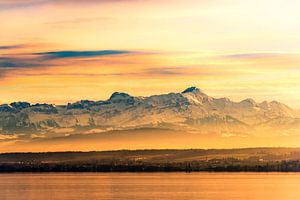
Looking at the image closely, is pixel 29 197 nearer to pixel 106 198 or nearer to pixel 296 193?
pixel 106 198

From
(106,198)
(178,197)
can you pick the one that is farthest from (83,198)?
(178,197)

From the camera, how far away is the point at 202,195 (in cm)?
17725

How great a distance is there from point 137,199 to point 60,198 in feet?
60.3

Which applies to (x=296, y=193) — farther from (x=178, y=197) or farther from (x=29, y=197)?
(x=29, y=197)

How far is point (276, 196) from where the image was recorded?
6732 inches

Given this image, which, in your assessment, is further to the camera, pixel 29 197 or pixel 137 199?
pixel 29 197

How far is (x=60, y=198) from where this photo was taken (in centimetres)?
17200

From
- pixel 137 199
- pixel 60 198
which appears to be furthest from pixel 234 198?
pixel 60 198

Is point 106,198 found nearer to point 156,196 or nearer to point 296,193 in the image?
point 156,196

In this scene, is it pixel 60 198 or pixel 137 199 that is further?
pixel 60 198

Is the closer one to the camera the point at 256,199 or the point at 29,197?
the point at 256,199

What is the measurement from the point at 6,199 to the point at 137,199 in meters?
24.8

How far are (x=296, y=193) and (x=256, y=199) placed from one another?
1965cm

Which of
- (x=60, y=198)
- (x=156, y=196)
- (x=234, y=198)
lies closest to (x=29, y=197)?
(x=60, y=198)
